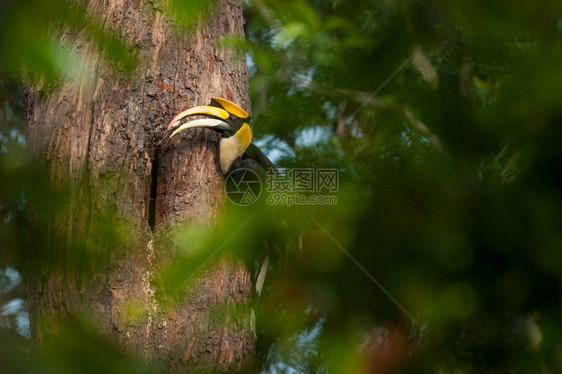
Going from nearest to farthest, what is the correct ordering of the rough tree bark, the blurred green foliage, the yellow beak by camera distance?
the blurred green foliage < the rough tree bark < the yellow beak

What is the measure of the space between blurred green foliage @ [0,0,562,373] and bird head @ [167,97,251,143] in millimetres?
1488

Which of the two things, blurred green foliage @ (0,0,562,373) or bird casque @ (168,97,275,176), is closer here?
blurred green foliage @ (0,0,562,373)

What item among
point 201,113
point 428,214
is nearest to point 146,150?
point 201,113

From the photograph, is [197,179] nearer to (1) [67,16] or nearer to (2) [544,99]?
(1) [67,16]

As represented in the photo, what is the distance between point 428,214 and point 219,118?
1743 mm

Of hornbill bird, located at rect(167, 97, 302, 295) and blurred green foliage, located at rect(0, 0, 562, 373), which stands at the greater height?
blurred green foliage, located at rect(0, 0, 562, 373)

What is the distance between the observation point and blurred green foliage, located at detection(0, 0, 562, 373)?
0.60 meters

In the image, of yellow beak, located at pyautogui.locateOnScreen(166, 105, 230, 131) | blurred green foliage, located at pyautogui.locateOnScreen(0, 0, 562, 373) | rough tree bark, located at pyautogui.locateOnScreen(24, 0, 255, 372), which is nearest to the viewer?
blurred green foliage, located at pyautogui.locateOnScreen(0, 0, 562, 373)

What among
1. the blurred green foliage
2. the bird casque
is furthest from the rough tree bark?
the blurred green foliage

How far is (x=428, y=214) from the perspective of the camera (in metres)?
0.63

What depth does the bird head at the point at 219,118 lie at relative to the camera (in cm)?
224

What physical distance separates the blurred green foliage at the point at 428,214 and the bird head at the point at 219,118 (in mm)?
1488

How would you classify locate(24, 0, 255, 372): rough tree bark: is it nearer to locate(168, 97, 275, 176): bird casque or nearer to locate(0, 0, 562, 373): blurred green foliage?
locate(168, 97, 275, 176): bird casque

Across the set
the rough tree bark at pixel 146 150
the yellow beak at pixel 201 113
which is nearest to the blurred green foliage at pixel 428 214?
the rough tree bark at pixel 146 150
